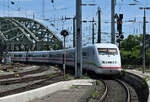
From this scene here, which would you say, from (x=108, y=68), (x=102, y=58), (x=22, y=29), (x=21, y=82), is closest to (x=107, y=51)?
(x=102, y=58)

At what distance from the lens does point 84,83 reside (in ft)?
67.4

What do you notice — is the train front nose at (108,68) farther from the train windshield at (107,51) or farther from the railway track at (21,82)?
the railway track at (21,82)

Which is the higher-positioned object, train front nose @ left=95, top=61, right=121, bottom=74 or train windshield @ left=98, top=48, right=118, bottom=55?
train windshield @ left=98, top=48, right=118, bottom=55

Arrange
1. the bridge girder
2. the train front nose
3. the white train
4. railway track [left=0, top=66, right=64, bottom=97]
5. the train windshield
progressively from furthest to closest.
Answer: the bridge girder < the train windshield < the white train < the train front nose < railway track [left=0, top=66, right=64, bottom=97]

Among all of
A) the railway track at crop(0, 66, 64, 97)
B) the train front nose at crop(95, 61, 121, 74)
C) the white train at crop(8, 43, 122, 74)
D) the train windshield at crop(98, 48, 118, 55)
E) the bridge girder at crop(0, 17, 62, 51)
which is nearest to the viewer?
the railway track at crop(0, 66, 64, 97)

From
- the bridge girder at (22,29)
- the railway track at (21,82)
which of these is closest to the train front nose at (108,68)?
the railway track at (21,82)

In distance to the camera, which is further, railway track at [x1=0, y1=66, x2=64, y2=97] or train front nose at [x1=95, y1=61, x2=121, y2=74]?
train front nose at [x1=95, y1=61, x2=121, y2=74]

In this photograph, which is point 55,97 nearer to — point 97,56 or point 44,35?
point 97,56

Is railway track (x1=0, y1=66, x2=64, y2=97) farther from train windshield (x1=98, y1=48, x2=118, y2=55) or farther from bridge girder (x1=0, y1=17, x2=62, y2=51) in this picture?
bridge girder (x1=0, y1=17, x2=62, y2=51)

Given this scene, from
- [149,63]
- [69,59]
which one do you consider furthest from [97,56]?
[149,63]

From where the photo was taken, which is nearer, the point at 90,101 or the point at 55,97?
the point at 90,101

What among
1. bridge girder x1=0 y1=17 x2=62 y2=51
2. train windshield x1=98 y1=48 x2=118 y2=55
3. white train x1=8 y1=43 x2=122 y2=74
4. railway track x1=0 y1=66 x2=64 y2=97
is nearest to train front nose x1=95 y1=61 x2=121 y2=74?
white train x1=8 y1=43 x2=122 y2=74

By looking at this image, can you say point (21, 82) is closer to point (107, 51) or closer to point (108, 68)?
point (108, 68)

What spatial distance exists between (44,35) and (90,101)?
148 metres
